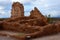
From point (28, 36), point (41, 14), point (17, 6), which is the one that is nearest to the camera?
point (28, 36)

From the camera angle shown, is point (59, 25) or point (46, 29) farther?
point (59, 25)

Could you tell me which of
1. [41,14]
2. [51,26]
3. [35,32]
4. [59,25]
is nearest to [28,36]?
[35,32]

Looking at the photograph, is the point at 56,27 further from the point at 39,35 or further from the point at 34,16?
the point at 34,16

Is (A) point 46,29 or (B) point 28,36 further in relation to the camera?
(A) point 46,29

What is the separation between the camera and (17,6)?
29.5m

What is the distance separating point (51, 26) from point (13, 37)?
3.01m

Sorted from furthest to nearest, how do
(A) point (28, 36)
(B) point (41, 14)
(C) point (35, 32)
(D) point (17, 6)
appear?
1. (D) point (17, 6)
2. (B) point (41, 14)
3. (C) point (35, 32)
4. (A) point (28, 36)

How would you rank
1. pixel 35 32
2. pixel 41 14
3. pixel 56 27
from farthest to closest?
pixel 41 14 < pixel 56 27 < pixel 35 32

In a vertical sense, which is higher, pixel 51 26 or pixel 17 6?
pixel 17 6

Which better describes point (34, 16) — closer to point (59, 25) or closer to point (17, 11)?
point (59, 25)

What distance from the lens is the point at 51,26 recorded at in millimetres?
15734

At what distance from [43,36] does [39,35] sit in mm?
302

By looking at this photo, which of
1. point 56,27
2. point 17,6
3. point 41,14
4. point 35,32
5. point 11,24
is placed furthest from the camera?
point 17,6

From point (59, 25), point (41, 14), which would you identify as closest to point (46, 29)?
point (59, 25)
